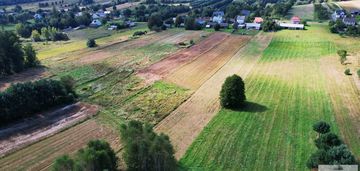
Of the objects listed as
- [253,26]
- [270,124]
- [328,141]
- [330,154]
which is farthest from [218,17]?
[330,154]

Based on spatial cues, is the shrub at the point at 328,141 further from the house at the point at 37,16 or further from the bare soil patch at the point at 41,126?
the house at the point at 37,16

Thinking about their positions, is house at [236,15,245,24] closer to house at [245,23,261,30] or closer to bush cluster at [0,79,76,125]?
house at [245,23,261,30]

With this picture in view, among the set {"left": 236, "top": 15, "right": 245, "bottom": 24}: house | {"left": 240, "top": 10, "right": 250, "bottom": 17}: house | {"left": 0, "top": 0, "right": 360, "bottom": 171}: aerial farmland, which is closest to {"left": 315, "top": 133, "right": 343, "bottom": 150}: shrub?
{"left": 0, "top": 0, "right": 360, "bottom": 171}: aerial farmland

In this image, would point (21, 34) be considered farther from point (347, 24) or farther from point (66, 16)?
point (347, 24)

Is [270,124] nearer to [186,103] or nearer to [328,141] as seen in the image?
[328,141]

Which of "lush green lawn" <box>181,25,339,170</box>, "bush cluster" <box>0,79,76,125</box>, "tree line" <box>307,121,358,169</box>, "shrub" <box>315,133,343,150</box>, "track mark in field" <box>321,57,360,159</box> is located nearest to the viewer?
"tree line" <box>307,121,358,169</box>

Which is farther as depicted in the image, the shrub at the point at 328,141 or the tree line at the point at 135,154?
the shrub at the point at 328,141

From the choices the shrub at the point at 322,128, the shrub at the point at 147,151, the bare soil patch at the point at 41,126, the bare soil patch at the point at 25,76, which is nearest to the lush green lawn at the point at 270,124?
the shrub at the point at 322,128
